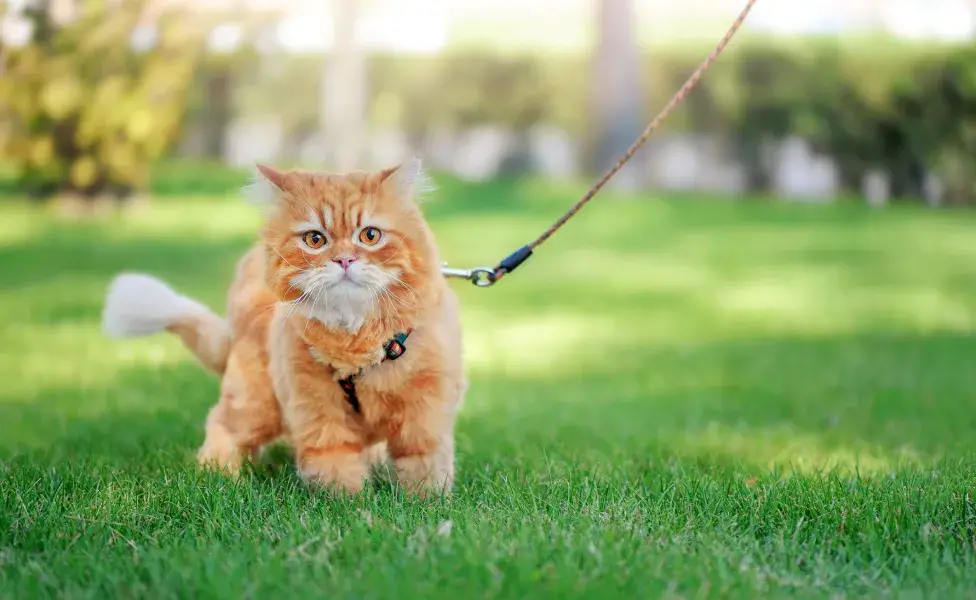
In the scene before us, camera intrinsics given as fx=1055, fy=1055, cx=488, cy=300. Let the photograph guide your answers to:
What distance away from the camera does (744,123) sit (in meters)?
15.2

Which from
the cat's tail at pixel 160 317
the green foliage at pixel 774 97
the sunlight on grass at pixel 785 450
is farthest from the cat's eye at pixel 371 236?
the green foliage at pixel 774 97

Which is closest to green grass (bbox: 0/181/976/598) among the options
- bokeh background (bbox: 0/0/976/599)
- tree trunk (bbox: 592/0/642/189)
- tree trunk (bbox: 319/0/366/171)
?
bokeh background (bbox: 0/0/976/599)

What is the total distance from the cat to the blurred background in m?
8.10

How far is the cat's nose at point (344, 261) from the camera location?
276cm

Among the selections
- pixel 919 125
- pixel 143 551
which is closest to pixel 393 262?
pixel 143 551

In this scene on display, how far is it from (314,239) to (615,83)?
11.6m

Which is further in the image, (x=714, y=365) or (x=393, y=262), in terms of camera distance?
(x=714, y=365)

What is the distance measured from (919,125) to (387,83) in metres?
7.77

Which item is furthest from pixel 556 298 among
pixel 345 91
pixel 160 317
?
pixel 160 317

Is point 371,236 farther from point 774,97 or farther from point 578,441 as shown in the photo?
point 774,97

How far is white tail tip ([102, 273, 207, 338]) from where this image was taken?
11.4ft

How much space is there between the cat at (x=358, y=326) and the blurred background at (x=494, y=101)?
26.6 ft

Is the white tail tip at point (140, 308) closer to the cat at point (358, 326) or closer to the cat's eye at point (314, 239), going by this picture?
the cat at point (358, 326)

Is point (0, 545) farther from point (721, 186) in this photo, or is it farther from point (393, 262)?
point (721, 186)
